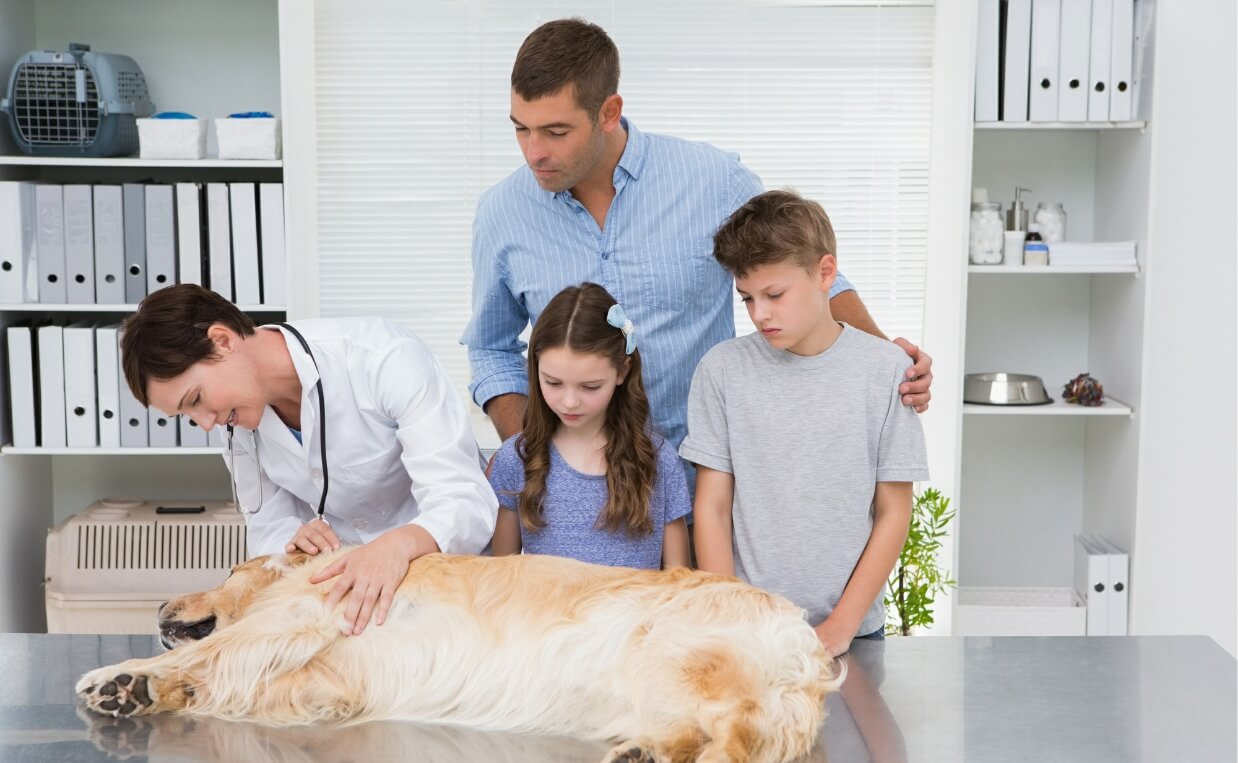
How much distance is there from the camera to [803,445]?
1719 millimetres

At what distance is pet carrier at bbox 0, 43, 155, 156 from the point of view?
3.07 metres

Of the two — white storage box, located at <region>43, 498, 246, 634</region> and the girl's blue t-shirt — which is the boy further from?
white storage box, located at <region>43, 498, 246, 634</region>

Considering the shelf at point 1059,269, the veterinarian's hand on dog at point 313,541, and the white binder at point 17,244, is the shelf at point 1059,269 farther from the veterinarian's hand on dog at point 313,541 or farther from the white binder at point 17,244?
the white binder at point 17,244

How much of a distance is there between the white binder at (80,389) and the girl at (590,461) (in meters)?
1.77

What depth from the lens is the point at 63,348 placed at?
3191 mm

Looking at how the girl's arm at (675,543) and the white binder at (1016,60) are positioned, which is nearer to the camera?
the girl's arm at (675,543)

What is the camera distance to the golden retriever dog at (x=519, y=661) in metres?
1.26

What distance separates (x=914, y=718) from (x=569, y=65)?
1.12 metres

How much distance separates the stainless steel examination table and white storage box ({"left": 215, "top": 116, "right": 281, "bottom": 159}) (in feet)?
6.05

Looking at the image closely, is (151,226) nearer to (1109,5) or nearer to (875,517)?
(875,517)

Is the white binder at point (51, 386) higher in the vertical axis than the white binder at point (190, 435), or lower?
higher

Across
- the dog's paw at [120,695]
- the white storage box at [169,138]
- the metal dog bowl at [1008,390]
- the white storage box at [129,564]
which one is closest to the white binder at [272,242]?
the white storage box at [169,138]

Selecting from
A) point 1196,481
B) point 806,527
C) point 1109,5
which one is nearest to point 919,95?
point 1109,5

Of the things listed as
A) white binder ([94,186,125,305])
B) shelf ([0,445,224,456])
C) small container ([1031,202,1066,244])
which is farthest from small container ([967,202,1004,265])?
white binder ([94,186,125,305])
